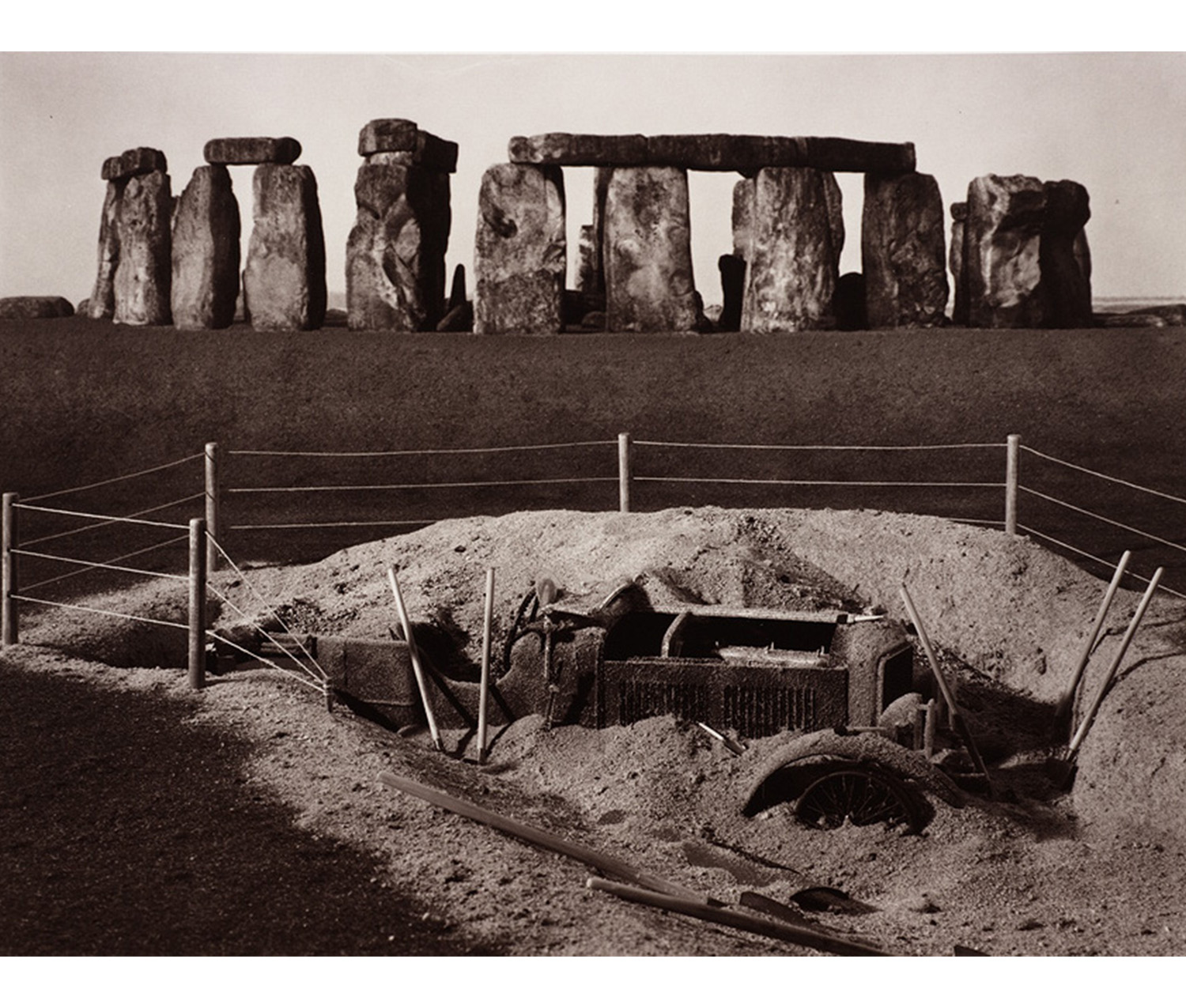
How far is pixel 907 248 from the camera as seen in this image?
55.9 ft

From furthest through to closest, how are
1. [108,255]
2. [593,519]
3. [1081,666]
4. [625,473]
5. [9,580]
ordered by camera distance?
[108,255] < [625,473] < [593,519] < [9,580] < [1081,666]

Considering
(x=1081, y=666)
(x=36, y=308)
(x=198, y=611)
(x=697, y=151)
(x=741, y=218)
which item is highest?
(x=697, y=151)

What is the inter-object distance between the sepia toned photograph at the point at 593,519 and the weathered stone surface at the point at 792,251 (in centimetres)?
5

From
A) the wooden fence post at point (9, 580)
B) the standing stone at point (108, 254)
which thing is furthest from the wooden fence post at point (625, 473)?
the standing stone at point (108, 254)

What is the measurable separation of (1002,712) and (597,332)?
8584 millimetres

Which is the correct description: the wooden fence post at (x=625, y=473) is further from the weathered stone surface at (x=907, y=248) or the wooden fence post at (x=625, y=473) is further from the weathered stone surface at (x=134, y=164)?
the weathered stone surface at (x=134, y=164)

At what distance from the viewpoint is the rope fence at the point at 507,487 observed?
36.3 ft

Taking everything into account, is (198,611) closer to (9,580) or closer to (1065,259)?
(9,580)

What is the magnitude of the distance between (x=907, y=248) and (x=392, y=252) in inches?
214

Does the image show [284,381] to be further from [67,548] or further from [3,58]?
[3,58]

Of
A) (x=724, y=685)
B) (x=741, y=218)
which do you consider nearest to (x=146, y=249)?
(x=741, y=218)

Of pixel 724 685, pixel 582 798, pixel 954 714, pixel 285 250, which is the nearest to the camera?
pixel 582 798

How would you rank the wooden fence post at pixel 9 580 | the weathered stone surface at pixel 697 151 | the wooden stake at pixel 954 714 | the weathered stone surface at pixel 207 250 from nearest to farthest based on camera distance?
the wooden stake at pixel 954 714 < the wooden fence post at pixel 9 580 < the weathered stone surface at pixel 697 151 < the weathered stone surface at pixel 207 250

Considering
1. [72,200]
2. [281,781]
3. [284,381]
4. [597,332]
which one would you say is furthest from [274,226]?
[281,781]
